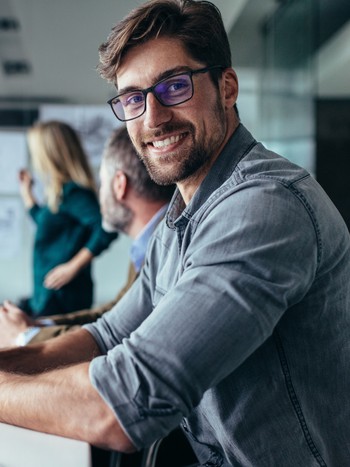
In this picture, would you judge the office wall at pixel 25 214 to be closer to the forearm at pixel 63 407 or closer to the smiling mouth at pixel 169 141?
the smiling mouth at pixel 169 141

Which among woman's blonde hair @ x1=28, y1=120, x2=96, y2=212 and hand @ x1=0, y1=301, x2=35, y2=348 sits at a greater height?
woman's blonde hair @ x1=28, y1=120, x2=96, y2=212

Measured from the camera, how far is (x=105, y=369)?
3.29 ft

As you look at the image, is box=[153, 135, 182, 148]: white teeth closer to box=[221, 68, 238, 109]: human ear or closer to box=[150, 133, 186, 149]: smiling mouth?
box=[150, 133, 186, 149]: smiling mouth

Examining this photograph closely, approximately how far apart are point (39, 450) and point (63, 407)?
71 millimetres

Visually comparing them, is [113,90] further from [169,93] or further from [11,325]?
[169,93]

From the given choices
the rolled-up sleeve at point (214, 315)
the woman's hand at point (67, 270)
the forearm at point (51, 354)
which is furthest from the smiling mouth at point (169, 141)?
the woman's hand at point (67, 270)

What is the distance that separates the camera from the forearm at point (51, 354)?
58.1 inches

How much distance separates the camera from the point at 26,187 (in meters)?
4.61

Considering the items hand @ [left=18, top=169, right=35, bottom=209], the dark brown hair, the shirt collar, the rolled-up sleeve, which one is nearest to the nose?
the dark brown hair

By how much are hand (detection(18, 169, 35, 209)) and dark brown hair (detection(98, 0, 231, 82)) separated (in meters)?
3.08

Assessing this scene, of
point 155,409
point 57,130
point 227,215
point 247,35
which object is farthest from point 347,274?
point 247,35

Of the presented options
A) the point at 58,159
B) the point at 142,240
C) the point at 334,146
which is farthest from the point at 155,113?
the point at 334,146

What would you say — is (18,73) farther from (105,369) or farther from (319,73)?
(105,369)

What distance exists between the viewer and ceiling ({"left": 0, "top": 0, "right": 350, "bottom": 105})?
4.51 metres
